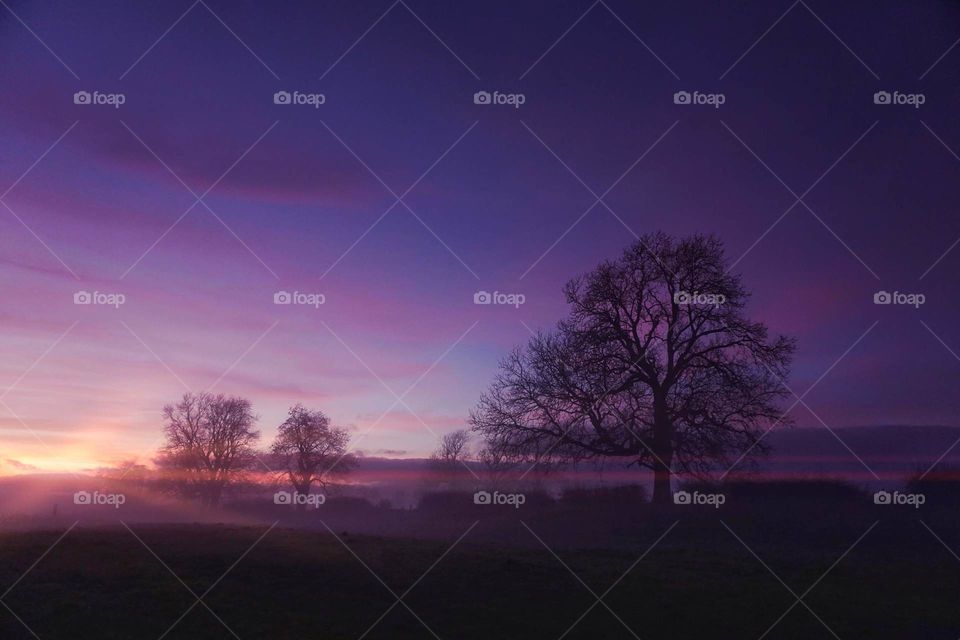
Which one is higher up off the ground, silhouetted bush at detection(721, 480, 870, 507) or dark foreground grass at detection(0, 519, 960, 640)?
silhouetted bush at detection(721, 480, 870, 507)

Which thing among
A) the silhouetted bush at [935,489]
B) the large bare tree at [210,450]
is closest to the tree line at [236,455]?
the large bare tree at [210,450]

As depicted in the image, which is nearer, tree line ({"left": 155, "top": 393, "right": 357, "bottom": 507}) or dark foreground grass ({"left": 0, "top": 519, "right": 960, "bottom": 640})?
dark foreground grass ({"left": 0, "top": 519, "right": 960, "bottom": 640})

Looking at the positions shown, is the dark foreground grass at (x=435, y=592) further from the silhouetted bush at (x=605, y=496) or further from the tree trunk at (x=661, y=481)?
the silhouetted bush at (x=605, y=496)

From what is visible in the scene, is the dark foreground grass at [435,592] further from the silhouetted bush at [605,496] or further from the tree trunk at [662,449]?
the silhouetted bush at [605,496]

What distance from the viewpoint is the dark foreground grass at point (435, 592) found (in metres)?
12.6

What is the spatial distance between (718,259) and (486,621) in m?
19.6

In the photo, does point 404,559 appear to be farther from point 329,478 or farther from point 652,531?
point 329,478

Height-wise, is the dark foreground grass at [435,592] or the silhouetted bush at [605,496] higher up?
the silhouetted bush at [605,496]

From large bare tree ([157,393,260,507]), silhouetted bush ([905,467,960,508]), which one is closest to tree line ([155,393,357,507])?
large bare tree ([157,393,260,507])

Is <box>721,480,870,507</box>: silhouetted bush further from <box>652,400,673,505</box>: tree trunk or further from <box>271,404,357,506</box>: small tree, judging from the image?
<box>271,404,357,506</box>: small tree

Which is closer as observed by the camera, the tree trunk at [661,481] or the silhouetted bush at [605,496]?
the tree trunk at [661,481]

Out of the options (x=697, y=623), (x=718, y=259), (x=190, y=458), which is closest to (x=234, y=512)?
(x=190, y=458)

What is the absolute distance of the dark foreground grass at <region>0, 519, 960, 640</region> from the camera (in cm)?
1255

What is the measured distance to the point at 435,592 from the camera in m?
14.4
